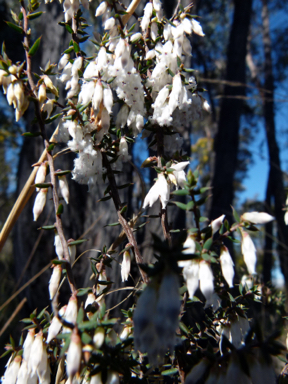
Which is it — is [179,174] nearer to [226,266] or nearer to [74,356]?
[226,266]

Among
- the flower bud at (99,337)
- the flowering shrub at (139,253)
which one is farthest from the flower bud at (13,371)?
the flower bud at (99,337)

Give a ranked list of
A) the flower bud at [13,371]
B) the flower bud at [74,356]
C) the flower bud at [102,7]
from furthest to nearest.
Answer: the flower bud at [102,7] < the flower bud at [13,371] < the flower bud at [74,356]

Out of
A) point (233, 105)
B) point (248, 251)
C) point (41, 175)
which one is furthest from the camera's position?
point (233, 105)

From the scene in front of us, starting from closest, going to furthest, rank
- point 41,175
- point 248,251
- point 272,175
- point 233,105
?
point 248,251 < point 41,175 < point 233,105 < point 272,175

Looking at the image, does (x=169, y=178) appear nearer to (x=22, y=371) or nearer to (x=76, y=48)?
(x=76, y=48)

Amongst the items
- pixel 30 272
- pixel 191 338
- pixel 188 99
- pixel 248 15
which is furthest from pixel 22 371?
pixel 248 15

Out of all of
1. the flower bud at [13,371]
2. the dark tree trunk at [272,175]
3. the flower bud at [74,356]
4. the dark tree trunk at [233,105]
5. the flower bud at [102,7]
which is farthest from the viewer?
the dark tree trunk at [233,105]

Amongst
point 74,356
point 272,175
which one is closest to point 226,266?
point 74,356

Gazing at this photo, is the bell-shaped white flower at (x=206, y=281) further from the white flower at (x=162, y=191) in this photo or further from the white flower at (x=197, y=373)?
the white flower at (x=162, y=191)
